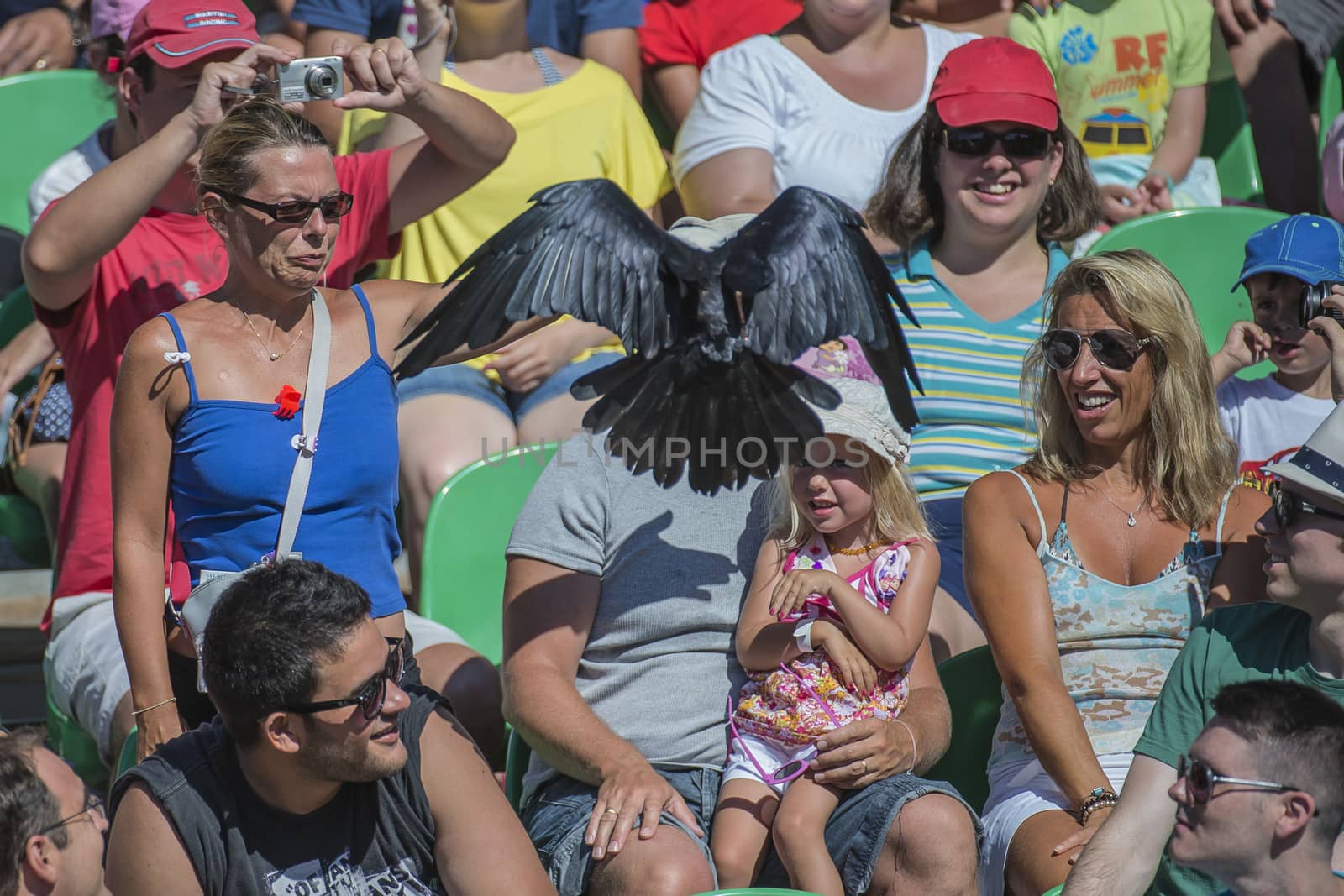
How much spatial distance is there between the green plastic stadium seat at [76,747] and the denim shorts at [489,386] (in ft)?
3.17

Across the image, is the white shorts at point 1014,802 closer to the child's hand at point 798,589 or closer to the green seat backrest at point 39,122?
the child's hand at point 798,589

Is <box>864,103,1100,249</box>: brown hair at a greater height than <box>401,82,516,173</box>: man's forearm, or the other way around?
<box>401,82,516,173</box>: man's forearm

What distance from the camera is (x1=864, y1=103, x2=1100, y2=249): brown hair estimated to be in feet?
10.6

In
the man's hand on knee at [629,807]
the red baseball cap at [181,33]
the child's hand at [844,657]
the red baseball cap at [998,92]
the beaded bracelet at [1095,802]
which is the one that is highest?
the red baseball cap at [181,33]

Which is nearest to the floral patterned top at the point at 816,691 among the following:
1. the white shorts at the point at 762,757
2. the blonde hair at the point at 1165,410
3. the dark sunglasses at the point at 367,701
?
the white shorts at the point at 762,757

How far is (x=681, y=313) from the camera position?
244 cm

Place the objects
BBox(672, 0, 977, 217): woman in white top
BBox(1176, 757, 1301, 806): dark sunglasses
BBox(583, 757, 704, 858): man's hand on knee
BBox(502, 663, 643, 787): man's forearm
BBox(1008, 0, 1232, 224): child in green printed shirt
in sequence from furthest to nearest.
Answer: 1. BBox(1008, 0, 1232, 224): child in green printed shirt
2. BBox(672, 0, 977, 217): woman in white top
3. BBox(502, 663, 643, 787): man's forearm
4. BBox(583, 757, 704, 858): man's hand on knee
5. BBox(1176, 757, 1301, 806): dark sunglasses

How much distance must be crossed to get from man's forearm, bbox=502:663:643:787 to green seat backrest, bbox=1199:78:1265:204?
9.85ft

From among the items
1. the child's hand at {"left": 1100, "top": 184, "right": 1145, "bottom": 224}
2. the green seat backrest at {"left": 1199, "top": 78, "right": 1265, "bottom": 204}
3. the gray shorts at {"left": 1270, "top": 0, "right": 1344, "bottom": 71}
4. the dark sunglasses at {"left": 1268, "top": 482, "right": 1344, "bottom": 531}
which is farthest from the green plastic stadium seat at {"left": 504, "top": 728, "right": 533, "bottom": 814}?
the gray shorts at {"left": 1270, "top": 0, "right": 1344, "bottom": 71}

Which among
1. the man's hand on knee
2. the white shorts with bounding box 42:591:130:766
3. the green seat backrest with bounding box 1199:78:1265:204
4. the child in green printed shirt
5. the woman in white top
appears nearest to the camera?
the man's hand on knee

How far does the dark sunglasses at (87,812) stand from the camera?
5.32ft

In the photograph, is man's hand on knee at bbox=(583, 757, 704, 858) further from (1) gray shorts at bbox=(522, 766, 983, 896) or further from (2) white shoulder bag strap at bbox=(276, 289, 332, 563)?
(2) white shoulder bag strap at bbox=(276, 289, 332, 563)

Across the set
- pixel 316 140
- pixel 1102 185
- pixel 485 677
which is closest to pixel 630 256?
pixel 316 140

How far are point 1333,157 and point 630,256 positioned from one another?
213 centimetres
